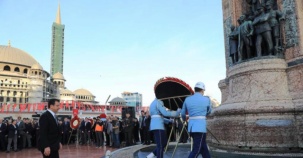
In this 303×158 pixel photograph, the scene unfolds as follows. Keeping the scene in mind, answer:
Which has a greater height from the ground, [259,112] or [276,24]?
[276,24]

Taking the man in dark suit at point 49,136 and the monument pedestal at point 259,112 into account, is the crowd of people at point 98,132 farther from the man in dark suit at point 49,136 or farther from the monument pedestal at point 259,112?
the man in dark suit at point 49,136

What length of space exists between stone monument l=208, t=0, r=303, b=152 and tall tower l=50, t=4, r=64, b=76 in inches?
4944

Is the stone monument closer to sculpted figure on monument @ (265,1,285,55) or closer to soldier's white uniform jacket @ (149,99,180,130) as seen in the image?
sculpted figure on monument @ (265,1,285,55)

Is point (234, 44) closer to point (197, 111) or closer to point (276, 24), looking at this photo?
point (276, 24)

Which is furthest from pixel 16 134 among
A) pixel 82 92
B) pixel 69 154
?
pixel 82 92

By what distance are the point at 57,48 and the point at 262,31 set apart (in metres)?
129

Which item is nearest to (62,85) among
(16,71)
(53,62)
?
(53,62)

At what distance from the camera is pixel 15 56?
94438 mm

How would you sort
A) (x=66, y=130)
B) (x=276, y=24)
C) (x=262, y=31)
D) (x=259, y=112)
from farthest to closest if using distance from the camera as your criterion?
(x=66, y=130) < (x=262, y=31) < (x=276, y=24) < (x=259, y=112)

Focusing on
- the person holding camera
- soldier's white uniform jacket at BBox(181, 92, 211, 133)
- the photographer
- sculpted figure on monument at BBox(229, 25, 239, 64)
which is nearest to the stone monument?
sculpted figure on monument at BBox(229, 25, 239, 64)

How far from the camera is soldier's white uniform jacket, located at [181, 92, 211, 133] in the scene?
15.9 feet

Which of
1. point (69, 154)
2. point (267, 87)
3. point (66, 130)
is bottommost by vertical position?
point (69, 154)

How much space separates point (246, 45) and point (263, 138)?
2.97 meters

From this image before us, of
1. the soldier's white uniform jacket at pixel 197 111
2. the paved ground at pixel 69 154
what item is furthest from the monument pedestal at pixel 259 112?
the paved ground at pixel 69 154
